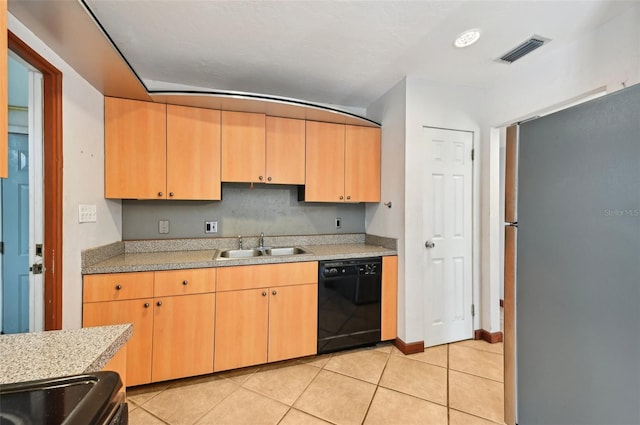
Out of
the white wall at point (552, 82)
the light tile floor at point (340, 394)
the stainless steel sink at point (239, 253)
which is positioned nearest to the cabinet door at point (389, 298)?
the light tile floor at point (340, 394)

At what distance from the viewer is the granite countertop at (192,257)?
1883 millimetres

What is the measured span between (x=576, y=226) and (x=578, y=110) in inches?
19.2

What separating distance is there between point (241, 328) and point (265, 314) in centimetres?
21

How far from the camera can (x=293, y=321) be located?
2273 millimetres

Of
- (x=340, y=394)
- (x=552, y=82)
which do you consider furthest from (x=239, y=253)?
(x=552, y=82)

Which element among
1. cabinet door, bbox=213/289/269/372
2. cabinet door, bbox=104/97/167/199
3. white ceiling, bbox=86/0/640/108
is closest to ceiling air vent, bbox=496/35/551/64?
white ceiling, bbox=86/0/640/108

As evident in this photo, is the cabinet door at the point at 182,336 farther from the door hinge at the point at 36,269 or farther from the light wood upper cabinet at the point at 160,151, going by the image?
the light wood upper cabinet at the point at 160,151

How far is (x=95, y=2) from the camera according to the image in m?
1.53

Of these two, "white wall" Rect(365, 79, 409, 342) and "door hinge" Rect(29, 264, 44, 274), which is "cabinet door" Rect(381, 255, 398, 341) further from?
"door hinge" Rect(29, 264, 44, 274)

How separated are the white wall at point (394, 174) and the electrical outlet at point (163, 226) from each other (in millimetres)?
2106

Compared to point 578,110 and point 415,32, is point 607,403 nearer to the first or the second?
point 578,110

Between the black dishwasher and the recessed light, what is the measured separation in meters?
1.82

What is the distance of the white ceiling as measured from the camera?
1596 mm

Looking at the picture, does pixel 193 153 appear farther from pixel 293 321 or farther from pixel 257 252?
pixel 293 321
